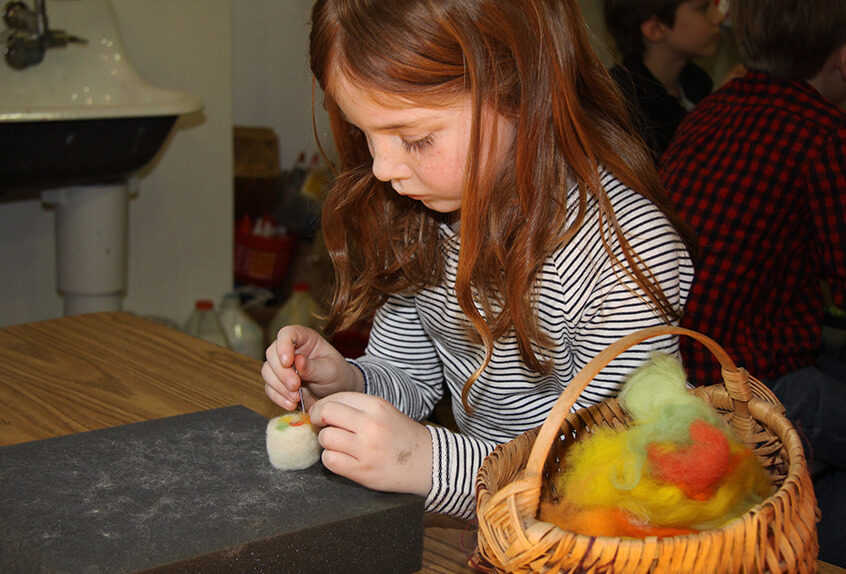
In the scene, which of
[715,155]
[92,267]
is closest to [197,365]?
[715,155]

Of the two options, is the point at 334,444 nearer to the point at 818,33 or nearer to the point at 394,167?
the point at 394,167

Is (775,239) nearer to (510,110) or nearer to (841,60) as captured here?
(841,60)

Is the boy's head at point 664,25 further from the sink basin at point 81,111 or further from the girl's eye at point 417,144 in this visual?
the girl's eye at point 417,144

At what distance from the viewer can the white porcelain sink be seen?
1900mm

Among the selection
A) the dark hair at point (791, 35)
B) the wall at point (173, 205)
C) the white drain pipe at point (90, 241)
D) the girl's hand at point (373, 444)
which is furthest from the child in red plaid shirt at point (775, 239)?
the wall at point (173, 205)

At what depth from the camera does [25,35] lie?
2.00m

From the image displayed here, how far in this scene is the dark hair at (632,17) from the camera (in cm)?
239

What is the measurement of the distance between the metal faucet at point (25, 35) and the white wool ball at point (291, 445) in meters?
1.52

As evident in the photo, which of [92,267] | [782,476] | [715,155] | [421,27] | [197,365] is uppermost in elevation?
[421,27]

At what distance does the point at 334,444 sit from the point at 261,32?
2.51 m

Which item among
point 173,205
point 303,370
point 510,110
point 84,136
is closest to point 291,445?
point 303,370

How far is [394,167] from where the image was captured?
2.91ft

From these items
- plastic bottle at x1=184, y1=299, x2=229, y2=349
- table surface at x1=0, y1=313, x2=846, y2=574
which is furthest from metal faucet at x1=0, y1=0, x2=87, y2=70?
table surface at x1=0, y1=313, x2=846, y2=574

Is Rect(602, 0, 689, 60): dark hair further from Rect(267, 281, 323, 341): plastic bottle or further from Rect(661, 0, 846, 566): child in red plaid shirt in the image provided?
Rect(267, 281, 323, 341): plastic bottle
